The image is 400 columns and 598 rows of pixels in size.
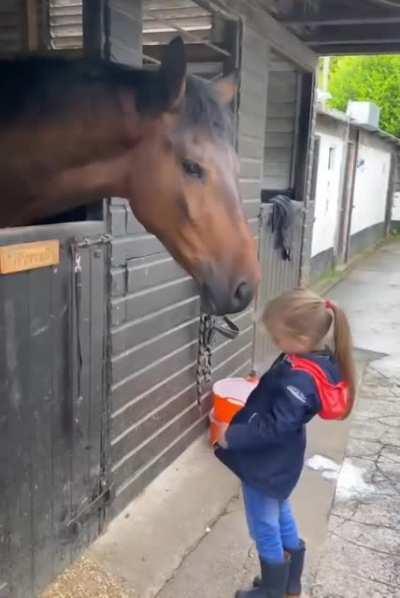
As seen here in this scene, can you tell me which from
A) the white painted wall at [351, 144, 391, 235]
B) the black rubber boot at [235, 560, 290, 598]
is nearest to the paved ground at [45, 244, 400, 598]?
the black rubber boot at [235, 560, 290, 598]

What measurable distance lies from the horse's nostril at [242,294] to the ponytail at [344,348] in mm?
339

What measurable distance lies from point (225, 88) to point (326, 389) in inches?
40.9

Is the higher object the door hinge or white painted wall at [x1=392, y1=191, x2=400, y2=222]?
white painted wall at [x1=392, y1=191, x2=400, y2=222]

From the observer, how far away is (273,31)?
4090mm

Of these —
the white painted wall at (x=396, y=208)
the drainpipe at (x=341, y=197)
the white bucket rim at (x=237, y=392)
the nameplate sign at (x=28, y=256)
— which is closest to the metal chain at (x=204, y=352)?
the white bucket rim at (x=237, y=392)

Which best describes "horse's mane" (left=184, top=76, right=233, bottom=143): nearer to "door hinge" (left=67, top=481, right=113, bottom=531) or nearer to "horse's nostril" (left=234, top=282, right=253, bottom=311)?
"horse's nostril" (left=234, top=282, right=253, bottom=311)

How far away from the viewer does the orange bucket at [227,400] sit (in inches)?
129

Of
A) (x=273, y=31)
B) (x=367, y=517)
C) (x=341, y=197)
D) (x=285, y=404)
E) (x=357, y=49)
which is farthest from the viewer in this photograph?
(x=341, y=197)

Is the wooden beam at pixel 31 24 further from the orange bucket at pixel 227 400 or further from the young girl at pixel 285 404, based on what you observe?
the orange bucket at pixel 227 400

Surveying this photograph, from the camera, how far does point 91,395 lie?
100 inches

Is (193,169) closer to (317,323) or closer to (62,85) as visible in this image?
(62,85)

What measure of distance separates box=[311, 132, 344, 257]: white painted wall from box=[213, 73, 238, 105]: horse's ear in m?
7.29

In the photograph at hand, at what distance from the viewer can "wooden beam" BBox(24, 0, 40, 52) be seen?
2836 mm

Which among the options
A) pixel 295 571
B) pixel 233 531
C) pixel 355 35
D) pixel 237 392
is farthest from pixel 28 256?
pixel 355 35
